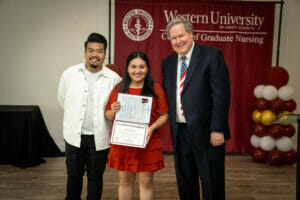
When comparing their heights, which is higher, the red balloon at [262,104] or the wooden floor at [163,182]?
the red balloon at [262,104]

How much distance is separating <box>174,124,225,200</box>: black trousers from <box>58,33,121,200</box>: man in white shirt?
0.63m

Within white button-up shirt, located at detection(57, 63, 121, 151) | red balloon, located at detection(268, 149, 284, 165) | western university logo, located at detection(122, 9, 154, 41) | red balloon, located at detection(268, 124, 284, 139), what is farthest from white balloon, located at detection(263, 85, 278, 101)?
white button-up shirt, located at detection(57, 63, 121, 151)

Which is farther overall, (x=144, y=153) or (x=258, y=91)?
(x=258, y=91)

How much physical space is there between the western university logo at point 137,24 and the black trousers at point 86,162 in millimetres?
2549

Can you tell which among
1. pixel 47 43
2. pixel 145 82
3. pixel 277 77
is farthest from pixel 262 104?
pixel 47 43

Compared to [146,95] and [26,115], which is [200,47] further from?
[26,115]

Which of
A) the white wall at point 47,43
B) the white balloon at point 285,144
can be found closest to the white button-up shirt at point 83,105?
the white wall at point 47,43

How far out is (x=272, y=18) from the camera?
4359mm

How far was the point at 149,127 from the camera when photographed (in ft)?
6.61

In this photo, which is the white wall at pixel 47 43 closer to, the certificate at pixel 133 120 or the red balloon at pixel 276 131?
the red balloon at pixel 276 131

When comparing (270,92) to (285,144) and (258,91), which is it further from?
(285,144)

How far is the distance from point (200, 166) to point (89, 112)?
1.00 meters

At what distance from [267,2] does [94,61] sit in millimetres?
3449

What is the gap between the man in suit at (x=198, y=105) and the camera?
1.94 meters
